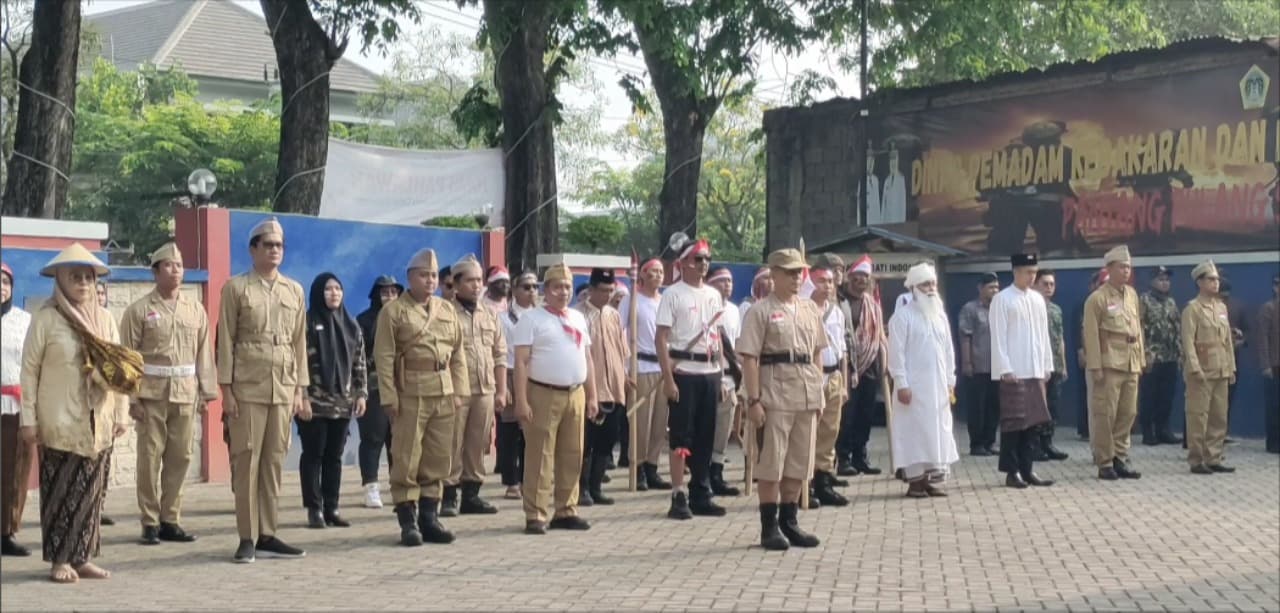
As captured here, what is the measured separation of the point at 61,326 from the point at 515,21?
10.5 meters

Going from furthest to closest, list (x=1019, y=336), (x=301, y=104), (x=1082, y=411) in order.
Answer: (x=1082, y=411) < (x=301, y=104) < (x=1019, y=336)

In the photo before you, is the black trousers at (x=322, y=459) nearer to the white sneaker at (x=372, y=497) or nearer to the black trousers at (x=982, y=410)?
the white sneaker at (x=372, y=497)

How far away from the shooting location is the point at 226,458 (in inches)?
547

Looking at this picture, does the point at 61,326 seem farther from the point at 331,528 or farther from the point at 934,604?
the point at 934,604

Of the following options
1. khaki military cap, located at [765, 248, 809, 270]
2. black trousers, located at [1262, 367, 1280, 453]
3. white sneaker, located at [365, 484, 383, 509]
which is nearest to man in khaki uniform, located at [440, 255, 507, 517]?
white sneaker, located at [365, 484, 383, 509]

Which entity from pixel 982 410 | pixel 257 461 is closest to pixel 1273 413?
pixel 982 410

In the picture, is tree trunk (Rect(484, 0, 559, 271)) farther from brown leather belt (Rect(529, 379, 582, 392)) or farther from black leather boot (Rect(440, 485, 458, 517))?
brown leather belt (Rect(529, 379, 582, 392))

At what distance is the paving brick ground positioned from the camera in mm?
8000

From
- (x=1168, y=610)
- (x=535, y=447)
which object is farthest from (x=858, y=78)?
(x=1168, y=610)

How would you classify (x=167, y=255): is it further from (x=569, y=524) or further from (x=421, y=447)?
(x=569, y=524)

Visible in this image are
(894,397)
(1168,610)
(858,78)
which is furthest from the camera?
(858,78)

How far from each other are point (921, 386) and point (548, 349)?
3935 mm

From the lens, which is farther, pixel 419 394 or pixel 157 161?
pixel 157 161

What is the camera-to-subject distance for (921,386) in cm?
1311
